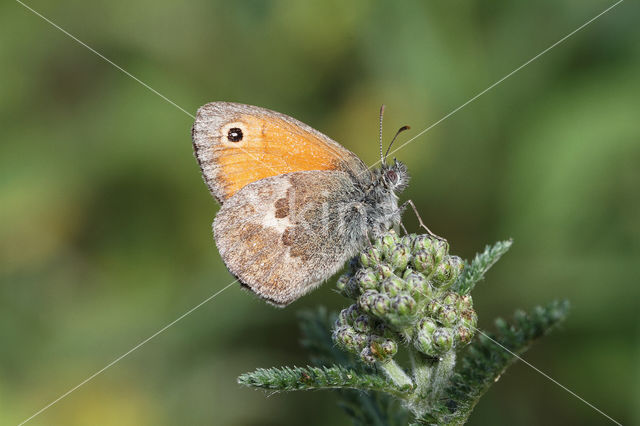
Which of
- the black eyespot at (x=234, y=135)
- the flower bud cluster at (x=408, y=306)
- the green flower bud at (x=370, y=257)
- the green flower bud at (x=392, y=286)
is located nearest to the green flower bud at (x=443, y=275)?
the flower bud cluster at (x=408, y=306)

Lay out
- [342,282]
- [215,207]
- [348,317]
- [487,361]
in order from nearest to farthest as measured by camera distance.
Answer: [487,361] → [348,317] → [342,282] → [215,207]

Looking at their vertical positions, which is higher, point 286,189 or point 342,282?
point 286,189

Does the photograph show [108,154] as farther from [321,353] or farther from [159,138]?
[321,353]

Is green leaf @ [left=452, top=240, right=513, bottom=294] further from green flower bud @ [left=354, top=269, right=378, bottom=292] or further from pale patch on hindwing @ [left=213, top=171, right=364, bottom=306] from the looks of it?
pale patch on hindwing @ [left=213, top=171, right=364, bottom=306]

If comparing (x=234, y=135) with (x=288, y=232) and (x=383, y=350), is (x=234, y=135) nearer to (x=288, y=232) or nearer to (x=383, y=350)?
(x=288, y=232)

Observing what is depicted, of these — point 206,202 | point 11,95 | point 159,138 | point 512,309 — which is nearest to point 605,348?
point 512,309

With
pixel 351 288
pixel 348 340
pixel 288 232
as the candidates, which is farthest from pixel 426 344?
pixel 288 232
